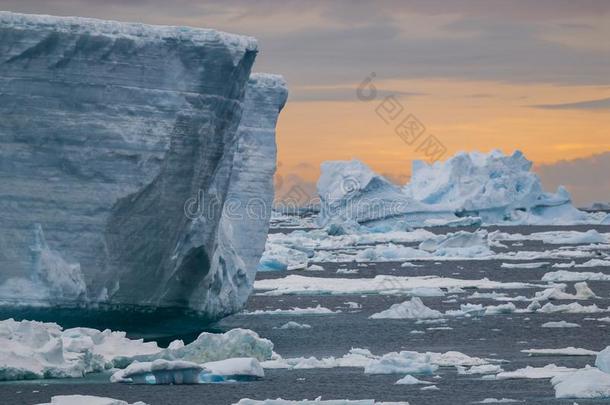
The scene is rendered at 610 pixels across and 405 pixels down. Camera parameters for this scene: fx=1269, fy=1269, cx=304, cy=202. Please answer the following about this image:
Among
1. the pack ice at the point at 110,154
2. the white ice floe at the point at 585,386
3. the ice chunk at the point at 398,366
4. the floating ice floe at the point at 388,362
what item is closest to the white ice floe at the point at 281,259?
the pack ice at the point at 110,154

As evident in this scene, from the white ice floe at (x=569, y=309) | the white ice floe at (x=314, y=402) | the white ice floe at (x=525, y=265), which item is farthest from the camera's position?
the white ice floe at (x=525, y=265)

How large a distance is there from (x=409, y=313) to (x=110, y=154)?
26.9 ft

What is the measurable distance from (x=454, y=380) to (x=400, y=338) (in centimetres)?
535

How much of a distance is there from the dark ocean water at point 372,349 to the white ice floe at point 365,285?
99 centimetres

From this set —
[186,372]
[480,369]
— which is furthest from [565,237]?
[186,372]

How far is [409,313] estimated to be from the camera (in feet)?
75.5

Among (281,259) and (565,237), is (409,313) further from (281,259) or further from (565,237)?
(565,237)

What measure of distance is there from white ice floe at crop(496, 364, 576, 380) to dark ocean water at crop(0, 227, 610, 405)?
32 centimetres

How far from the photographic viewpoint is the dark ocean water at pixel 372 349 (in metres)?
13.0

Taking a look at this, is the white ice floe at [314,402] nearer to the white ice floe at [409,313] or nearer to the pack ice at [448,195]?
the white ice floe at [409,313]

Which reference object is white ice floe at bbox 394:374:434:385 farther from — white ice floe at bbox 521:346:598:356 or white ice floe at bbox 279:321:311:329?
white ice floe at bbox 279:321:311:329

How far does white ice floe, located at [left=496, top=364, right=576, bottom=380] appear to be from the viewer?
46.4 feet

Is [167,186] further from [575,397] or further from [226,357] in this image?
[575,397]

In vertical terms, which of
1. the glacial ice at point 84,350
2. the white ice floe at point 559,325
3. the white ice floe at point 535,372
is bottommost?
the white ice floe at point 535,372
